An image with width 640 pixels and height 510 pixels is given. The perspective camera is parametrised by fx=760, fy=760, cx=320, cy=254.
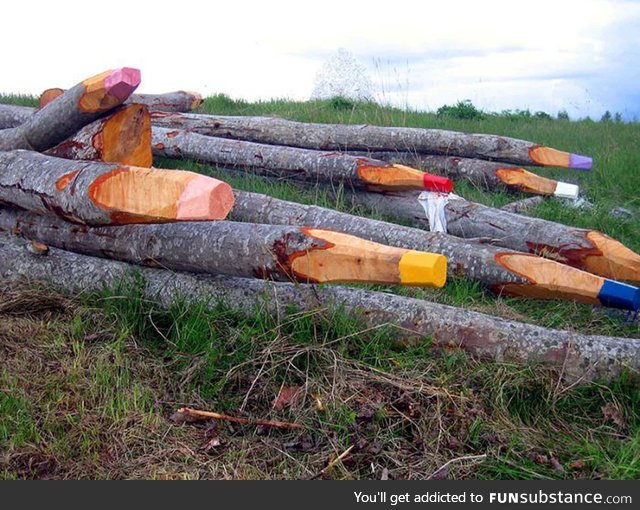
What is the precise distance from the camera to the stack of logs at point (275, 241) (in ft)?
13.8

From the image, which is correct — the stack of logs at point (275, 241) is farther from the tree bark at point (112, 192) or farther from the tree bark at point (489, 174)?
the tree bark at point (489, 174)

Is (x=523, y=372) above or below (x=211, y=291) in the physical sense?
below

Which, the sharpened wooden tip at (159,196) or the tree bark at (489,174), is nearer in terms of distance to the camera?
the sharpened wooden tip at (159,196)

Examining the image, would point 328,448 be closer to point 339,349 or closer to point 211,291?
point 339,349

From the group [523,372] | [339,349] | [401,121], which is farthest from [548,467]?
[401,121]

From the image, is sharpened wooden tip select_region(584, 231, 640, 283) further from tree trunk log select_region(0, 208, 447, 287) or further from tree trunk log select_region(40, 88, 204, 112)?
tree trunk log select_region(40, 88, 204, 112)

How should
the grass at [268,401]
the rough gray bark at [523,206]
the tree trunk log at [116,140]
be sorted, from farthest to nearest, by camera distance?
1. the rough gray bark at [523,206]
2. the tree trunk log at [116,140]
3. the grass at [268,401]

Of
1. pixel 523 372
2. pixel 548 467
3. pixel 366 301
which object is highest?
pixel 366 301

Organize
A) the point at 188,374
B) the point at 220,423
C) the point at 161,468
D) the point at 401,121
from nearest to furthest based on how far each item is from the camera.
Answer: the point at 161,468 < the point at 220,423 < the point at 188,374 < the point at 401,121

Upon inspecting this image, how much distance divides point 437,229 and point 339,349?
2.59 m

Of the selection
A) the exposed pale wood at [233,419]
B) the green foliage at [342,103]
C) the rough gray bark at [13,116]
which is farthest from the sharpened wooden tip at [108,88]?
the green foliage at [342,103]

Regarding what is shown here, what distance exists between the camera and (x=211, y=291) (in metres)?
4.73

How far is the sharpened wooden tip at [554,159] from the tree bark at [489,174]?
0.18 metres

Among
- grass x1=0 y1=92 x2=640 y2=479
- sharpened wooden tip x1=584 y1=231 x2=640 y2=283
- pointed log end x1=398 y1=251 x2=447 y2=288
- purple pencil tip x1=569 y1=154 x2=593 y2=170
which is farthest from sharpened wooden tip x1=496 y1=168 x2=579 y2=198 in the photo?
pointed log end x1=398 y1=251 x2=447 y2=288
